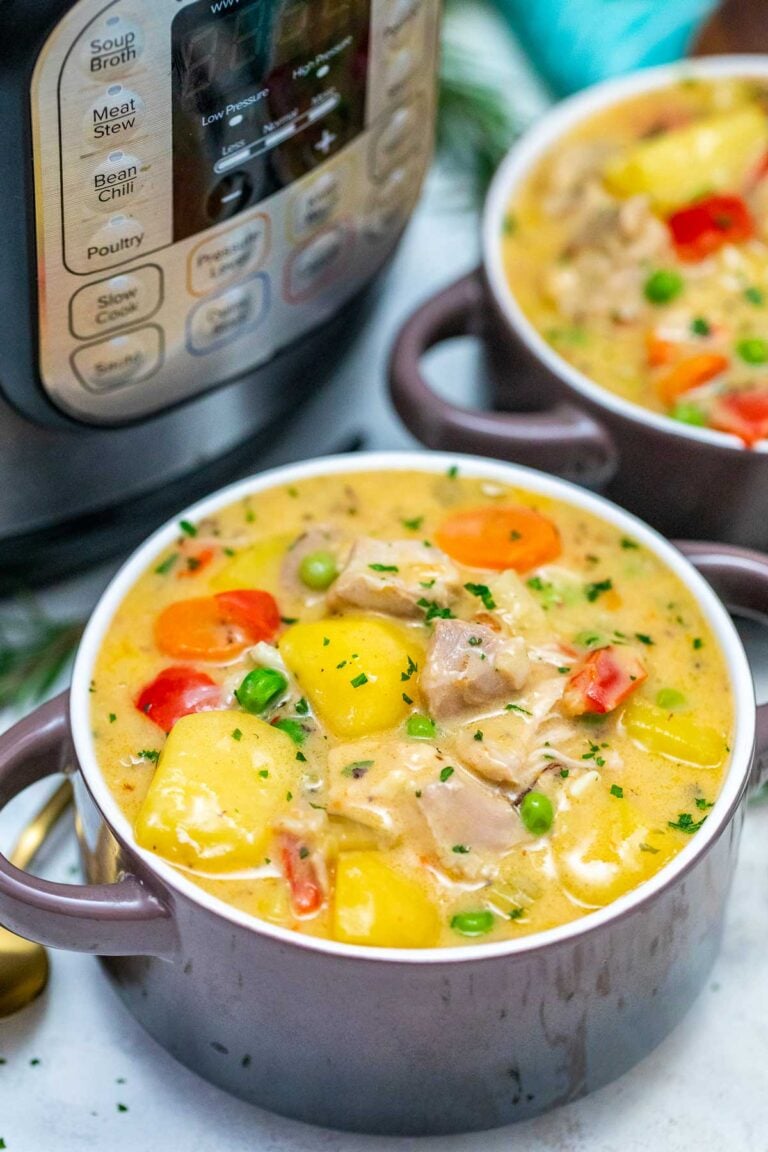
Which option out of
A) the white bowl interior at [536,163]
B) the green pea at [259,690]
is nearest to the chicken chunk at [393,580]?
the green pea at [259,690]

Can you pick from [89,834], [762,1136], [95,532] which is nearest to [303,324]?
[95,532]

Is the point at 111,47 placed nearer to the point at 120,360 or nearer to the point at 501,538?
the point at 120,360

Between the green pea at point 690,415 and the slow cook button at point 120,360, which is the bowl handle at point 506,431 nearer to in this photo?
the green pea at point 690,415

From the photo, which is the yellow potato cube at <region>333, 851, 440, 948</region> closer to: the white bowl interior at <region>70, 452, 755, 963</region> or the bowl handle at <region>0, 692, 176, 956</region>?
the white bowl interior at <region>70, 452, 755, 963</region>

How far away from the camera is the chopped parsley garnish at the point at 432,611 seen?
1275 millimetres

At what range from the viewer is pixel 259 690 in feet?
3.95

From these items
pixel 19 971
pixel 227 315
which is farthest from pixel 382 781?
pixel 227 315

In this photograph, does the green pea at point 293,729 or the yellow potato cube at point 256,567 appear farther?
the yellow potato cube at point 256,567

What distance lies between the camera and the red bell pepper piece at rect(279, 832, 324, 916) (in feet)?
3.59

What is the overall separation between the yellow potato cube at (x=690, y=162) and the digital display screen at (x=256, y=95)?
19.8 inches

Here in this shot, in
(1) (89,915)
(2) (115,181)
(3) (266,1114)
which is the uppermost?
(2) (115,181)

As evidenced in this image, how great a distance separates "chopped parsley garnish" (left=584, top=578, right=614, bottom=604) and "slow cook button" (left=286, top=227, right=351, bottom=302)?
0.39 m

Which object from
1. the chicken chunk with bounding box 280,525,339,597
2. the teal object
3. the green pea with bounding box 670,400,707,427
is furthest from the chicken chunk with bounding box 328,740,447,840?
the teal object

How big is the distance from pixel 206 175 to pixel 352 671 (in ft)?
1.37
